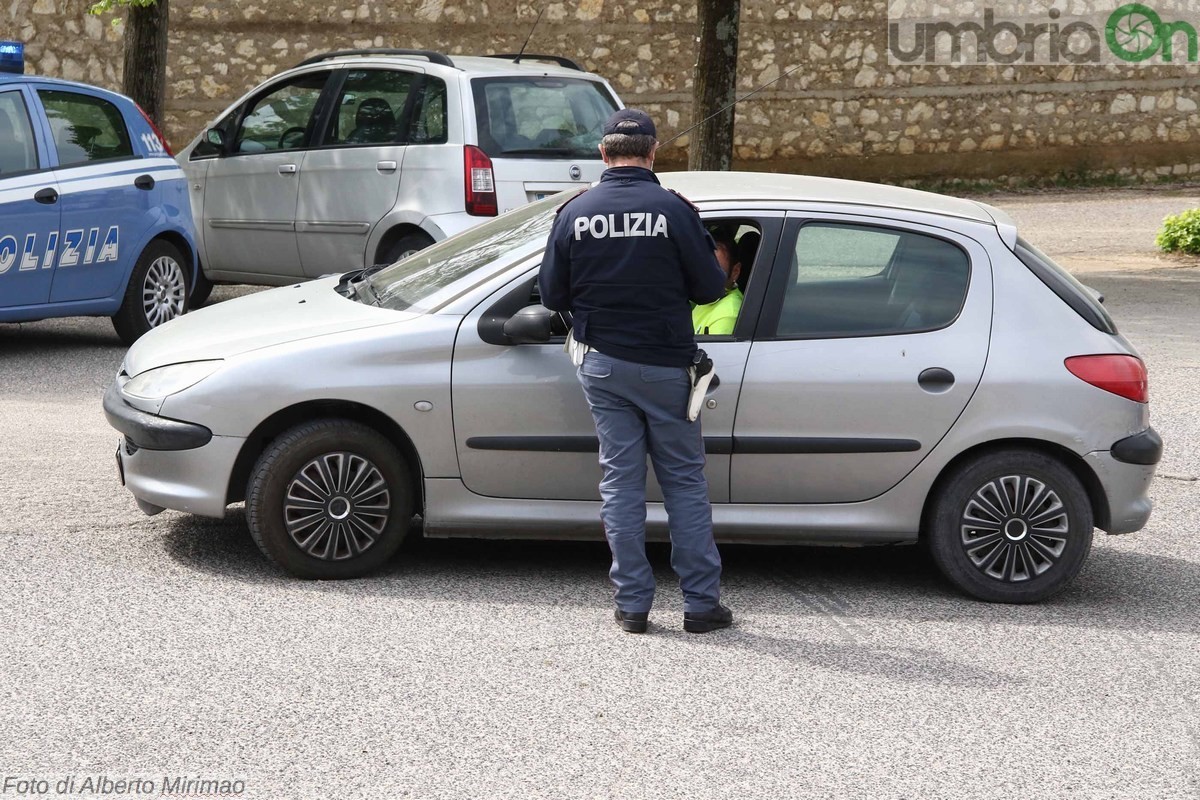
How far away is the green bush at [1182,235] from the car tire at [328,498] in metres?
12.0

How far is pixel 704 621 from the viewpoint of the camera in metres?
5.23

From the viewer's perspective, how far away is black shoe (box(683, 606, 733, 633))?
5223 mm

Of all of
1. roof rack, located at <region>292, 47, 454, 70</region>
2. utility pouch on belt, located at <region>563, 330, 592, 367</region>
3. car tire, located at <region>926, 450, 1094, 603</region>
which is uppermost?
roof rack, located at <region>292, 47, 454, 70</region>

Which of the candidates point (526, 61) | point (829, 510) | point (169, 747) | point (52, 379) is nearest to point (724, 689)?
point (829, 510)

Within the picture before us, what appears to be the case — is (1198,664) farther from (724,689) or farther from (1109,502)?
(724,689)

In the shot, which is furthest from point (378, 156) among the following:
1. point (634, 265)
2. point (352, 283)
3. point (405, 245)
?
point (634, 265)

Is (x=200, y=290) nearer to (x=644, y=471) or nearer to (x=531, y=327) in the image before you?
(x=531, y=327)

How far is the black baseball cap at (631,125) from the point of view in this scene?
200 inches

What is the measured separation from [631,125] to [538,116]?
5.66 metres

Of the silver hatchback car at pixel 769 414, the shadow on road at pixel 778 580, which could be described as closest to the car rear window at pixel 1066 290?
the silver hatchback car at pixel 769 414

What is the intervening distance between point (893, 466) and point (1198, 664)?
1223 millimetres

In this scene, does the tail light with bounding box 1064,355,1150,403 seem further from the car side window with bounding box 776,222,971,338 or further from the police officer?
the police officer

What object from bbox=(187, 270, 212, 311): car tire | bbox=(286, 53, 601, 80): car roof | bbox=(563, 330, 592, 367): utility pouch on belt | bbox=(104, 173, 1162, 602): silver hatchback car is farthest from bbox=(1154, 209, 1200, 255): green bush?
bbox=(563, 330, 592, 367): utility pouch on belt

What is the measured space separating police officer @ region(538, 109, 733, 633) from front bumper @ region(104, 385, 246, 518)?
1.34 meters
